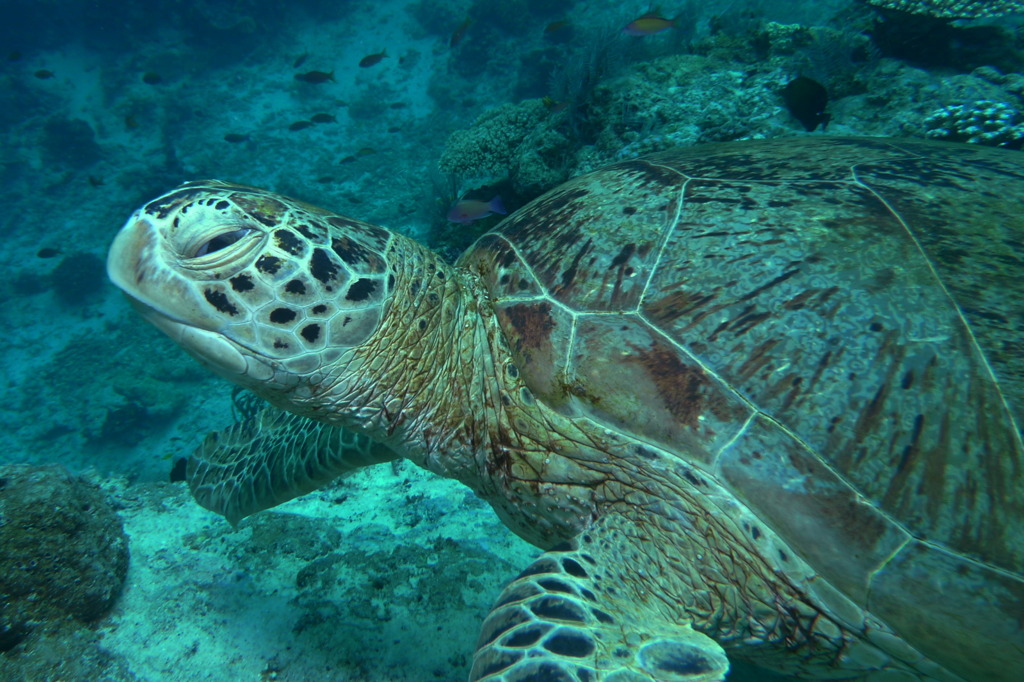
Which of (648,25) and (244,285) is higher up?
(648,25)

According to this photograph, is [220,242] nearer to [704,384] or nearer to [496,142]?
[704,384]

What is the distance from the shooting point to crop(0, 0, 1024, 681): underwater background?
183cm

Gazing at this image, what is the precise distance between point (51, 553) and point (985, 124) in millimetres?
5607

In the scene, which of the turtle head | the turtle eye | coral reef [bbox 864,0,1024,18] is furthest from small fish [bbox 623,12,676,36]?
the turtle eye

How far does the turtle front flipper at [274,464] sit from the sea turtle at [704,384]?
0.47 m

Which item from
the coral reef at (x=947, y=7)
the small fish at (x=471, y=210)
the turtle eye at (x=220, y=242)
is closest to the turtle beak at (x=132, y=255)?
the turtle eye at (x=220, y=242)

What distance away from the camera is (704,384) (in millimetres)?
1349

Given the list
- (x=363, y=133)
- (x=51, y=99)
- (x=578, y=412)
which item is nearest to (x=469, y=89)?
(x=363, y=133)

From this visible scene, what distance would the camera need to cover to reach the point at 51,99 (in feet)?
49.3

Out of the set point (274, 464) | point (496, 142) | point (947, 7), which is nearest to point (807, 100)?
point (947, 7)

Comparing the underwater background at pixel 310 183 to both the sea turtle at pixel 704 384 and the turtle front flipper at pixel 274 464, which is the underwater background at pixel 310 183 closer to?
the turtle front flipper at pixel 274 464

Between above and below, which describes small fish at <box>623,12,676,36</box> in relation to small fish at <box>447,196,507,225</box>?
above

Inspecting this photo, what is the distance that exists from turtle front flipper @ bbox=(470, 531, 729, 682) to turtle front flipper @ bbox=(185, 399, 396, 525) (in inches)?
45.6

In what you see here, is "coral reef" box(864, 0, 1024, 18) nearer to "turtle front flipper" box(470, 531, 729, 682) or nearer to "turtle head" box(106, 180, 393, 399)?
"turtle head" box(106, 180, 393, 399)
